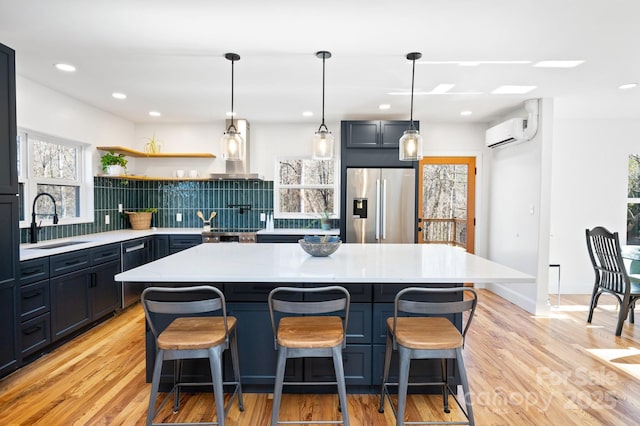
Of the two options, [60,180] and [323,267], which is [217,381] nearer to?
[323,267]

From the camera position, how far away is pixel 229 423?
6.82ft

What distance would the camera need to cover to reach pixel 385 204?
15.5ft

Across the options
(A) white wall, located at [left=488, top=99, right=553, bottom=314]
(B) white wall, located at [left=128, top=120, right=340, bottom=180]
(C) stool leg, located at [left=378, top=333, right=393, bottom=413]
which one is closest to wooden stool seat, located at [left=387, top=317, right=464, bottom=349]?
(C) stool leg, located at [left=378, top=333, right=393, bottom=413]

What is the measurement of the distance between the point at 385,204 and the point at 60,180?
3854 mm

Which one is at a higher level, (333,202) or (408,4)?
(408,4)

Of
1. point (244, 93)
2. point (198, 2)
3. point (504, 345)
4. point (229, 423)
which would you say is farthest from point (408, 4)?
point (504, 345)

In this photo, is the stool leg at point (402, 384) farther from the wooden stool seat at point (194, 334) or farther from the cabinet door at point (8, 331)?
the cabinet door at point (8, 331)

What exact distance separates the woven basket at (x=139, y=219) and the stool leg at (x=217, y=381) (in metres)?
3.92

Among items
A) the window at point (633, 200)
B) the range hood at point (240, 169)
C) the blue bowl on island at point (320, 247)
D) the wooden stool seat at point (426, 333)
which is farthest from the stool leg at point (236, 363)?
the window at point (633, 200)

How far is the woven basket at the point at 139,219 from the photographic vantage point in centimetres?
511

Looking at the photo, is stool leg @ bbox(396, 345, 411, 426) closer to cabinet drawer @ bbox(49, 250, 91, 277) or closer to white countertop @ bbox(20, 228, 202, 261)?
white countertop @ bbox(20, 228, 202, 261)

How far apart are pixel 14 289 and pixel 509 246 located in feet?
17.0

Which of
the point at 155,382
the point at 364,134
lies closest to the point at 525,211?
the point at 364,134

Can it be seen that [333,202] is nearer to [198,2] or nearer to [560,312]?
[560,312]
